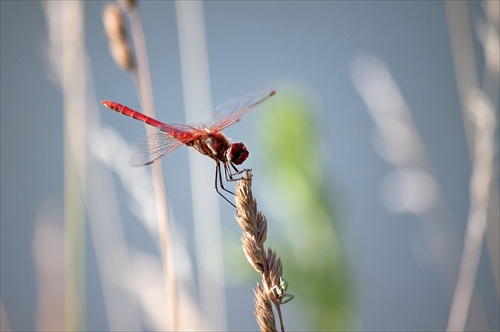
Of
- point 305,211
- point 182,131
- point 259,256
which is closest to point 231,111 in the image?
point 182,131

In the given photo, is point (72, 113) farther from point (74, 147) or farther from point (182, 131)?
point (182, 131)

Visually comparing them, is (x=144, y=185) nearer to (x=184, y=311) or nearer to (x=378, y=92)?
(x=184, y=311)

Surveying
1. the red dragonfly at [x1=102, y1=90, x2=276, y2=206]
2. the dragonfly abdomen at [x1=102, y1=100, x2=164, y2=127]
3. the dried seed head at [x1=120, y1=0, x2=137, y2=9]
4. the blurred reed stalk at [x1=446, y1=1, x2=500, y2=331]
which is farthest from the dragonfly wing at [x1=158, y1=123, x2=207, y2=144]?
the blurred reed stalk at [x1=446, y1=1, x2=500, y2=331]

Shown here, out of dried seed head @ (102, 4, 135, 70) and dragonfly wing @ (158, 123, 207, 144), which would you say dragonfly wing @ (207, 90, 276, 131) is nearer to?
dragonfly wing @ (158, 123, 207, 144)

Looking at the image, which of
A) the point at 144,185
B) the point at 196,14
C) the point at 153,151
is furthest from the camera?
the point at 196,14

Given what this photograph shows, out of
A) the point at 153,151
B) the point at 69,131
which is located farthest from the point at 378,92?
the point at 69,131

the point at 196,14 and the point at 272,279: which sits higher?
the point at 196,14
